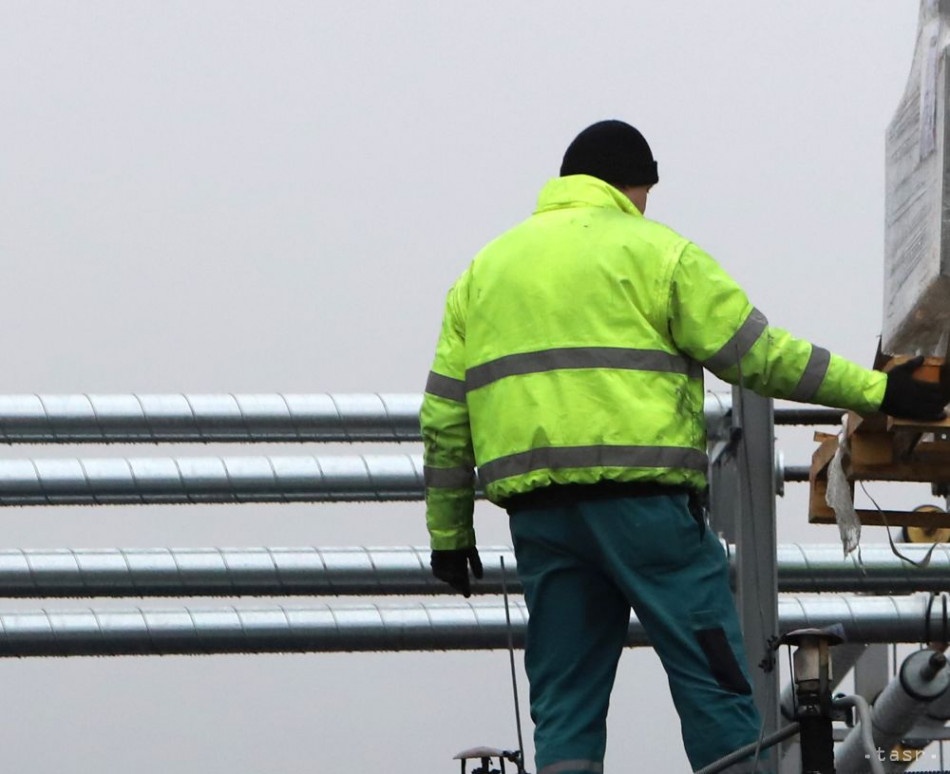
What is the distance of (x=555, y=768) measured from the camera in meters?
3.59

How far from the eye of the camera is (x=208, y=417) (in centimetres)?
519

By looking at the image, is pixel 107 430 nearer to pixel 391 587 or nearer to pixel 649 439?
pixel 391 587

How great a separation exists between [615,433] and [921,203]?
27.6 inches

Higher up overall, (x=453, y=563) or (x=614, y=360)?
(x=614, y=360)

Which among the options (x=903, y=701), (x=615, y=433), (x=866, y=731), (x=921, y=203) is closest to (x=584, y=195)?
(x=615, y=433)

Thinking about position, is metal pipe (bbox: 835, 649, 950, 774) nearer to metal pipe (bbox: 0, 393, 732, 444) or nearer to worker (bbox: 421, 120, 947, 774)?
metal pipe (bbox: 0, 393, 732, 444)

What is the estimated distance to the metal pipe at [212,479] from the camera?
534cm

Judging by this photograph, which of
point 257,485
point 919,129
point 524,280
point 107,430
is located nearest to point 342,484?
point 257,485

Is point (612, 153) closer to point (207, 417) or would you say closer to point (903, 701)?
Answer: point (207, 417)

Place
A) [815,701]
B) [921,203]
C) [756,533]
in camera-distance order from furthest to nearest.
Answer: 1. [756,533]
2. [921,203]
3. [815,701]

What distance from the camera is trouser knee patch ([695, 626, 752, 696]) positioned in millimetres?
3539

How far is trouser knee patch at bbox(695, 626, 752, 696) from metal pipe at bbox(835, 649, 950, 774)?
2.32 m

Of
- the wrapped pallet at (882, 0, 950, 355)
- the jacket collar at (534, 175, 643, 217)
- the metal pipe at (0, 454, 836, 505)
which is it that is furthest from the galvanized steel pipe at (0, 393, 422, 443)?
the wrapped pallet at (882, 0, 950, 355)

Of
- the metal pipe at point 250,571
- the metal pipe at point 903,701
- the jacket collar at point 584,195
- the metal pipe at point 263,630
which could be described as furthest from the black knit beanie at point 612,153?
the metal pipe at point 903,701
